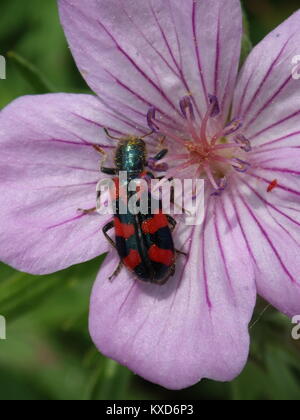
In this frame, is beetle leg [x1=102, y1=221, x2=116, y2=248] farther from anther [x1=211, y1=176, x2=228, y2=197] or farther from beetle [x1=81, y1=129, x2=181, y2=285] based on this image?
anther [x1=211, y1=176, x2=228, y2=197]

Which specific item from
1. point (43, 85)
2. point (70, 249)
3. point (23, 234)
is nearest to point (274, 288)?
point (70, 249)

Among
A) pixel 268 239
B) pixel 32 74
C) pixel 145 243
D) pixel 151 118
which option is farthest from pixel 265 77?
pixel 32 74

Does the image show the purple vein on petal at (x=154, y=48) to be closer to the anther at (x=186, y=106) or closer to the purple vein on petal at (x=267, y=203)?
the anther at (x=186, y=106)

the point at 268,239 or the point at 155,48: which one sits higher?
the point at 155,48

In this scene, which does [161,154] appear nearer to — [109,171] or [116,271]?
[109,171]

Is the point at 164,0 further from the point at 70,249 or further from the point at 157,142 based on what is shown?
the point at 70,249
